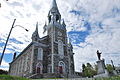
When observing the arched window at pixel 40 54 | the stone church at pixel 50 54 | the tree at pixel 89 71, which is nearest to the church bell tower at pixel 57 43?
the stone church at pixel 50 54

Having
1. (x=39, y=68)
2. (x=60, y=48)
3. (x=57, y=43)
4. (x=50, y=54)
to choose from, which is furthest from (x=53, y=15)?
(x=39, y=68)

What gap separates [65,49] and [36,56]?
8.22 m

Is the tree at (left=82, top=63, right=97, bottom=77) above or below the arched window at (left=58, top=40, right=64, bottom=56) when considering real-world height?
below

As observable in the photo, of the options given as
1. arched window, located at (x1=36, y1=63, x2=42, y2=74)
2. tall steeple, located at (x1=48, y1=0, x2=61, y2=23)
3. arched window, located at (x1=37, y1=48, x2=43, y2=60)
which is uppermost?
tall steeple, located at (x1=48, y1=0, x2=61, y2=23)

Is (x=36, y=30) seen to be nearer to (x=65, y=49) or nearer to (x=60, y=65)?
(x=65, y=49)

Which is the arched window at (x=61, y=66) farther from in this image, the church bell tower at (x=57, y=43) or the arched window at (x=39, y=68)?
the arched window at (x=39, y=68)

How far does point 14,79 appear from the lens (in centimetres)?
816

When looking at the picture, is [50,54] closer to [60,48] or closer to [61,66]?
[60,48]

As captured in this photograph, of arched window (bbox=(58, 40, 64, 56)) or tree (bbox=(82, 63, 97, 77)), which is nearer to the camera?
arched window (bbox=(58, 40, 64, 56))

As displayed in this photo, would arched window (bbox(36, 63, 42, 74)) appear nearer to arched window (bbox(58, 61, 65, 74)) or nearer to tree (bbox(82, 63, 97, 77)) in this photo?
arched window (bbox(58, 61, 65, 74))

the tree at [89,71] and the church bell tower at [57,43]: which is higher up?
the church bell tower at [57,43]

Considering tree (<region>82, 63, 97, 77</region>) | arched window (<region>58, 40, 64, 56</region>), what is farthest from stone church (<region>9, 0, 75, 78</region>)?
tree (<region>82, 63, 97, 77</region>)

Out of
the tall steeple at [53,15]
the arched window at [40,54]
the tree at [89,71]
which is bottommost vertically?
the tree at [89,71]

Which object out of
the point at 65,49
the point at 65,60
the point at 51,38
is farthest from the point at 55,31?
the point at 65,60
